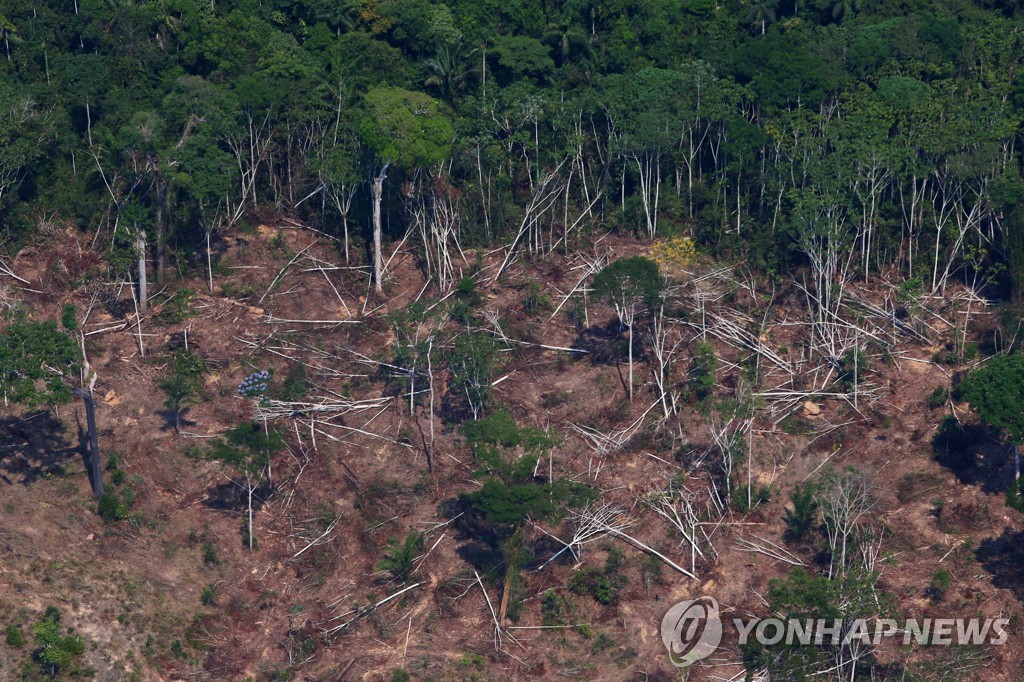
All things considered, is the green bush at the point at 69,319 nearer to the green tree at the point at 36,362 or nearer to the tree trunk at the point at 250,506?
the green tree at the point at 36,362

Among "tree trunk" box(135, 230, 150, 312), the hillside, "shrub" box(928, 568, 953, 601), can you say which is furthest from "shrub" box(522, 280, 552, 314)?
"shrub" box(928, 568, 953, 601)

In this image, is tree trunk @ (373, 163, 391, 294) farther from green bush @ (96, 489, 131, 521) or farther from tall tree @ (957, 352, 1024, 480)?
tall tree @ (957, 352, 1024, 480)

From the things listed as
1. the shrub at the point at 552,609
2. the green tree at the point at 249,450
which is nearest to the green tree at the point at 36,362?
the green tree at the point at 249,450

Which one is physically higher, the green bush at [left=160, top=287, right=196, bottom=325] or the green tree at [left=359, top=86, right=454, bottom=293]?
the green tree at [left=359, top=86, right=454, bottom=293]

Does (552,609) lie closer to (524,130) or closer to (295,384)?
(295,384)

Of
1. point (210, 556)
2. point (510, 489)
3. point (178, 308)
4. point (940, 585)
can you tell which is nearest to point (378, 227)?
point (178, 308)

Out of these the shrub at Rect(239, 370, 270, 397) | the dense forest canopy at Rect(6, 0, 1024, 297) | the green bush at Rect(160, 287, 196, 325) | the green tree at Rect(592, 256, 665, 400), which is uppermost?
the dense forest canopy at Rect(6, 0, 1024, 297)
